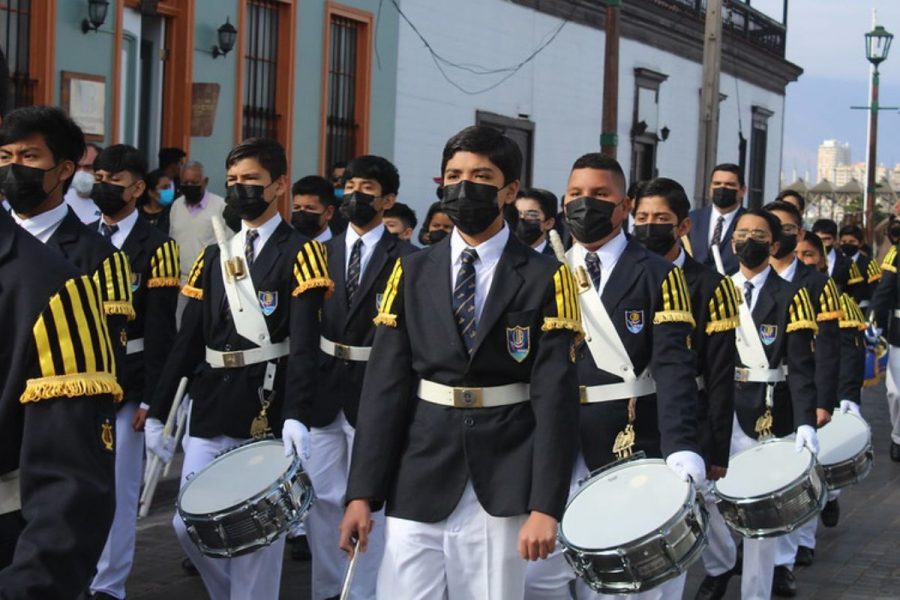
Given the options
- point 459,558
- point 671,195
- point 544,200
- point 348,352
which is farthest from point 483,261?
point 544,200

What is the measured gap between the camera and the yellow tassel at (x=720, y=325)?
7.10m

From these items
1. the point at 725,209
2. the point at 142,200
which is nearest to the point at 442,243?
the point at 725,209

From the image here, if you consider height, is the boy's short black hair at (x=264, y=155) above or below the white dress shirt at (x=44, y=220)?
above

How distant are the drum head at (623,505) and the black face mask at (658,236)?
1729 millimetres

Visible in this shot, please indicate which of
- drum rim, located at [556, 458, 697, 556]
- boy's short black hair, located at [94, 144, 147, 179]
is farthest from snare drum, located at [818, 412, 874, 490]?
boy's short black hair, located at [94, 144, 147, 179]

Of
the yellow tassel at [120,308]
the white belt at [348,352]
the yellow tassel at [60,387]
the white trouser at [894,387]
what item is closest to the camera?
the yellow tassel at [60,387]

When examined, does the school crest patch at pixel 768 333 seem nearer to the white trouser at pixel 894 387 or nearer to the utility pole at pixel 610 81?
the white trouser at pixel 894 387

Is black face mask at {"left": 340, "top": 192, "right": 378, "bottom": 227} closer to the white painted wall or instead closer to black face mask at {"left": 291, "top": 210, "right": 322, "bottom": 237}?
black face mask at {"left": 291, "top": 210, "right": 322, "bottom": 237}

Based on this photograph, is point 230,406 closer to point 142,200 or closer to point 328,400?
point 328,400

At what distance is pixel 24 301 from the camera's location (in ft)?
10.5

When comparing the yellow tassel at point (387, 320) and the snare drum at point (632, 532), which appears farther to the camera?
the snare drum at point (632, 532)

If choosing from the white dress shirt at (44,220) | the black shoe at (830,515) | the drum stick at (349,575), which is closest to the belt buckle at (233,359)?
the drum stick at (349,575)

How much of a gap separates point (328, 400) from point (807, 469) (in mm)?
2337

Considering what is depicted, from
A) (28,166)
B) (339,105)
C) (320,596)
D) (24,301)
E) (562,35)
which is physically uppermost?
(562,35)
